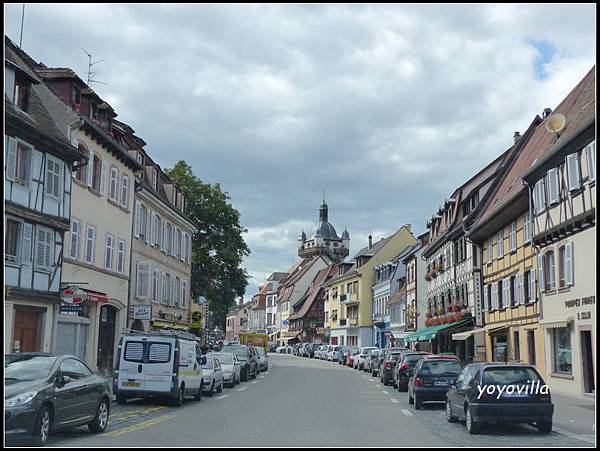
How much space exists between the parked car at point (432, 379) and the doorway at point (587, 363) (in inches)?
200

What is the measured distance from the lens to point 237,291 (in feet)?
177

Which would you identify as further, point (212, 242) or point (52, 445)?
point (212, 242)

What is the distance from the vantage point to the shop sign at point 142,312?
32.3 metres

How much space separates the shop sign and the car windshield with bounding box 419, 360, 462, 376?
14912 mm

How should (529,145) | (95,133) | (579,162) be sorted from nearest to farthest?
(579,162)
(95,133)
(529,145)

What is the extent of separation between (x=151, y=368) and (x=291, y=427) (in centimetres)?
674

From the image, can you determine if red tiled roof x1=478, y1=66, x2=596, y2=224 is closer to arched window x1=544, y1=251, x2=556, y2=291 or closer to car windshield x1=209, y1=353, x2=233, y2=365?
arched window x1=544, y1=251, x2=556, y2=291

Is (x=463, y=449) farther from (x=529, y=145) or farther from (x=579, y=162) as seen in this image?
(x=529, y=145)

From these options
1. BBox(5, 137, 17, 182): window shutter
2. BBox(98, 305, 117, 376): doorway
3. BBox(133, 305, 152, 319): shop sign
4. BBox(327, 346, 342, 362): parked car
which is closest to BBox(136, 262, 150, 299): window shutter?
BBox(98, 305, 117, 376): doorway

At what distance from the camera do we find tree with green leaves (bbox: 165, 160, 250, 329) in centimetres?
5341

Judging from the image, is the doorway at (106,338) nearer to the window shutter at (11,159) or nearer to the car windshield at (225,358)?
the car windshield at (225,358)

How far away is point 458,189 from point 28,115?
28.7 meters

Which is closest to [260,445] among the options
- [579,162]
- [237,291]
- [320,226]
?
[579,162]

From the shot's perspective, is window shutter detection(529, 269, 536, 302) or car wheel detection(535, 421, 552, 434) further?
window shutter detection(529, 269, 536, 302)
